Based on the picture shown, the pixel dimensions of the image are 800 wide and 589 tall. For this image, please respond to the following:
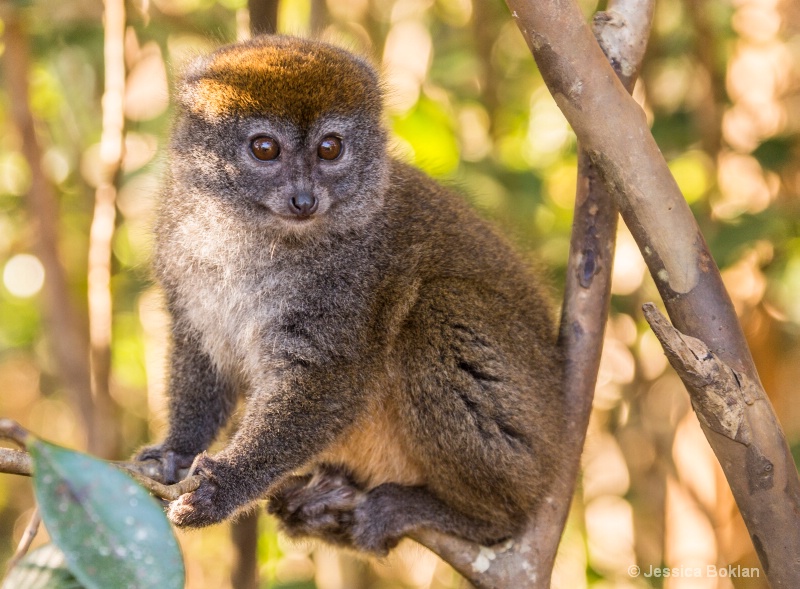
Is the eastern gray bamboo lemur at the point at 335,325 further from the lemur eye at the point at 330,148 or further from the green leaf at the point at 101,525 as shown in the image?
the green leaf at the point at 101,525

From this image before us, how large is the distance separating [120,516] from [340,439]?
197cm

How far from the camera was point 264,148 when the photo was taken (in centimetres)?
396

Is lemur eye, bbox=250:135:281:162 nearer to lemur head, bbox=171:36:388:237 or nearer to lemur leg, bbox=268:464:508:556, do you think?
Result: lemur head, bbox=171:36:388:237

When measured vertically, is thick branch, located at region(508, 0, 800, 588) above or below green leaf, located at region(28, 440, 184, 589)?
above

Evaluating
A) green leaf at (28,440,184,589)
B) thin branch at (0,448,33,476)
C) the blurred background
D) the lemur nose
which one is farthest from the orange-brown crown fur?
green leaf at (28,440,184,589)

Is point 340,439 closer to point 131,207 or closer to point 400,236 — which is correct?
point 400,236

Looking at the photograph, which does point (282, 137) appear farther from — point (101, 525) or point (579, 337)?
point (101, 525)

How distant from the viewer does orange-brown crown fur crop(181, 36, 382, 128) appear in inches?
155

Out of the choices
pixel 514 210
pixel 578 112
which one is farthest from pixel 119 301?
pixel 578 112

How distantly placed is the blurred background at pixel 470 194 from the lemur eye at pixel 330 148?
760 mm

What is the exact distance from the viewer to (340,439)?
156 inches

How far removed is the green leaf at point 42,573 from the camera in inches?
87.1

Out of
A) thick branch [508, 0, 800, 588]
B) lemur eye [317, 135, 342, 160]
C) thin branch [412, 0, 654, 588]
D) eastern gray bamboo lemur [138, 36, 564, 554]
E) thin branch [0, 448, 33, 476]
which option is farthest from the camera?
lemur eye [317, 135, 342, 160]

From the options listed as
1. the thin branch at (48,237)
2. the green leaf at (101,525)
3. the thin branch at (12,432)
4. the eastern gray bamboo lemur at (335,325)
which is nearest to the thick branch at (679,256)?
the eastern gray bamboo lemur at (335,325)
